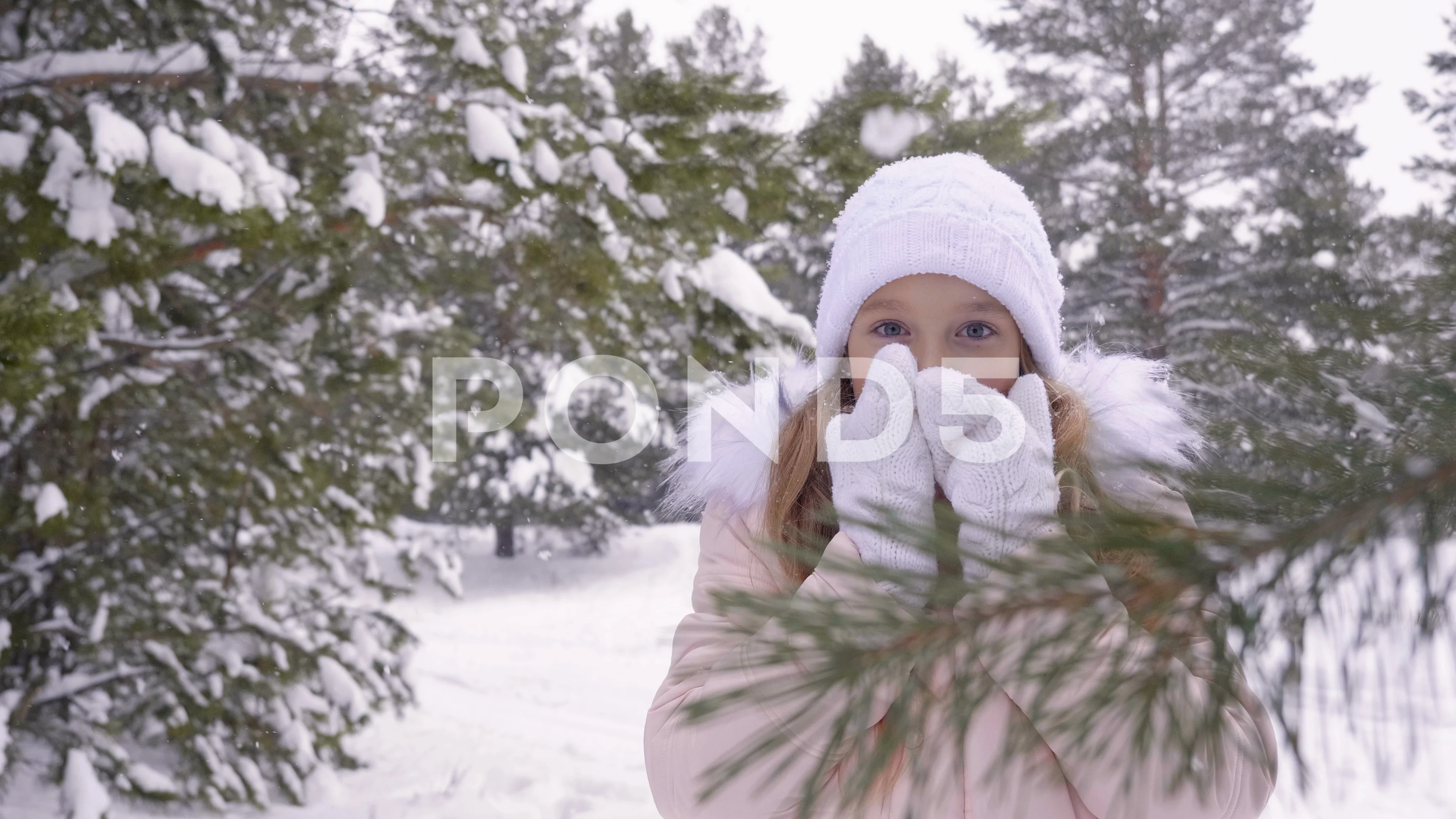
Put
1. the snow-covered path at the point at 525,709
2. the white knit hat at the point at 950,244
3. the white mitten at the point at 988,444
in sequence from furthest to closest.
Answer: the snow-covered path at the point at 525,709 → the white knit hat at the point at 950,244 → the white mitten at the point at 988,444

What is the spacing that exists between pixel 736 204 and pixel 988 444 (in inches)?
114

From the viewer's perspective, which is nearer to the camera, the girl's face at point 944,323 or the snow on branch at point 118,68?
the girl's face at point 944,323

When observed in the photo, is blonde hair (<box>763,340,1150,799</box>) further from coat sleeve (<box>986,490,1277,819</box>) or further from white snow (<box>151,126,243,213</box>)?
white snow (<box>151,126,243,213</box>)

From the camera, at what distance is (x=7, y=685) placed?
4145 mm

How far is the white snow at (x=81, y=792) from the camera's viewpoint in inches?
148

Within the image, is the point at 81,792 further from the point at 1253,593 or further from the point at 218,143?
the point at 1253,593

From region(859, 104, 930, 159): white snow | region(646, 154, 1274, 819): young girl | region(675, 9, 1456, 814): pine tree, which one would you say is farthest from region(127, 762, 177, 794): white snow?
region(675, 9, 1456, 814): pine tree

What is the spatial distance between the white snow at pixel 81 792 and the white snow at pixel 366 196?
252cm

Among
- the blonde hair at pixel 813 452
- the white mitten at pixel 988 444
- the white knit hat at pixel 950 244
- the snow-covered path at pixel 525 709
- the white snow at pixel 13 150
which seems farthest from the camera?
the snow-covered path at pixel 525 709

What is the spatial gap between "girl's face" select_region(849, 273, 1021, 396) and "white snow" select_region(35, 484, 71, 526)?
3214 millimetres

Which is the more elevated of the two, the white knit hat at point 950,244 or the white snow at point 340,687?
the white knit hat at point 950,244

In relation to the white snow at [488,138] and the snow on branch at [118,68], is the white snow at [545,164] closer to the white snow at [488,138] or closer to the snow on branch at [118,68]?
the white snow at [488,138]

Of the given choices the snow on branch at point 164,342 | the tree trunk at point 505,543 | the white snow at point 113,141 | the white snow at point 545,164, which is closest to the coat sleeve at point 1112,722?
the white snow at point 113,141

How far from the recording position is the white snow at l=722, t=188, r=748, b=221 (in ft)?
12.5
